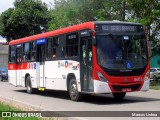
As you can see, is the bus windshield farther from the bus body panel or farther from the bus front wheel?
the bus front wheel

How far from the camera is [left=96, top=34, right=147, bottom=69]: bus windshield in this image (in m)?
15.2

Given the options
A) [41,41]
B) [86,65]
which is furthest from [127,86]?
[41,41]

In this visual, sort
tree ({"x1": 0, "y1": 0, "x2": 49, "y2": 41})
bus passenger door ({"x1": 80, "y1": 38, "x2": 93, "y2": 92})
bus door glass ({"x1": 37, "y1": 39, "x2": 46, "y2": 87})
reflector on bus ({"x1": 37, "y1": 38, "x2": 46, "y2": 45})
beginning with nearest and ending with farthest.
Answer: bus passenger door ({"x1": 80, "y1": 38, "x2": 93, "y2": 92}), reflector on bus ({"x1": 37, "y1": 38, "x2": 46, "y2": 45}), bus door glass ({"x1": 37, "y1": 39, "x2": 46, "y2": 87}), tree ({"x1": 0, "y1": 0, "x2": 49, "y2": 41})

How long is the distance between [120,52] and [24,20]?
4369 cm

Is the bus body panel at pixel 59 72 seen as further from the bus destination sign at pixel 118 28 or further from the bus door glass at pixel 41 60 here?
the bus destination sign at pixel 118 28

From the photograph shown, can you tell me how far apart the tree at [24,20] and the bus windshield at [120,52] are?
42016mm

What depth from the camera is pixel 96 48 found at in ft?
50.0

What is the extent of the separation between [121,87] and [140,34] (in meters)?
2.36

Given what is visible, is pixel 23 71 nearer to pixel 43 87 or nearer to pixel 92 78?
pixel 43 87

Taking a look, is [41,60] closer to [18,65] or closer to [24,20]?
[18,65]

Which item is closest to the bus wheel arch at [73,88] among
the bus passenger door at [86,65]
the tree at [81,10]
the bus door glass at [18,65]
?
the bus passenger door at [86,65]

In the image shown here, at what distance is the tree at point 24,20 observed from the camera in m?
57.6

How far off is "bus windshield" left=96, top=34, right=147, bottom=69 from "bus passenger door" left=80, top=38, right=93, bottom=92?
54cm

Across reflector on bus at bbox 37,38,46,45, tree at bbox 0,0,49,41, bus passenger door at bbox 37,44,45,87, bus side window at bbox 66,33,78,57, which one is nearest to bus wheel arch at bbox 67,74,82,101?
bus side window at bbox 66,33,78,57
